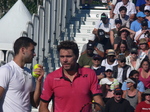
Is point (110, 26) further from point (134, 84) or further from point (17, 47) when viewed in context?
point (17, 47)

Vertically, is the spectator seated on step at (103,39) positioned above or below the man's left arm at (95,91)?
above

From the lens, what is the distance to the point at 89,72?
19.4 feet

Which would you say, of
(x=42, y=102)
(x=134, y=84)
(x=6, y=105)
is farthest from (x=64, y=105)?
(x=134, y=84)

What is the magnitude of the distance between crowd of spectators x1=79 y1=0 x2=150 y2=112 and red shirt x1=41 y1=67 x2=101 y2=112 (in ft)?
12.8

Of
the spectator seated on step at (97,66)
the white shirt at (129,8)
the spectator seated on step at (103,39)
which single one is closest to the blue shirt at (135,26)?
the white shirt at (129,8)

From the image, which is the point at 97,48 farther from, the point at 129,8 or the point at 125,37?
the point at 129,8

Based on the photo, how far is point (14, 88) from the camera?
603 centimetres

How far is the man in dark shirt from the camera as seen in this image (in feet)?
31.9

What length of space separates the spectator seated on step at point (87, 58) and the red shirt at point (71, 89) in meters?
5.89

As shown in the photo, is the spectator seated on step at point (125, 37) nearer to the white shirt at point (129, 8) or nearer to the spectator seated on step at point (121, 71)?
the spectator seated on step at point (121, 71)

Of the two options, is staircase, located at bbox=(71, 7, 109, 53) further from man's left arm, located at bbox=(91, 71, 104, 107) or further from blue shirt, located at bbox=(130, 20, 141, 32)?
man's left arm, located at bbox=(91, 71, 104, 107)

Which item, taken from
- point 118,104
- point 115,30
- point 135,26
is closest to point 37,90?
point 118,104

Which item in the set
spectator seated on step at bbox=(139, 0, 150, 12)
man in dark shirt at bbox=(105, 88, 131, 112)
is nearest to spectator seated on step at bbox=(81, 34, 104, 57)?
spectator seated on step at bbox=(139, 0, 150, 12)

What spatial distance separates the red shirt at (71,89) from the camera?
5.80 m
